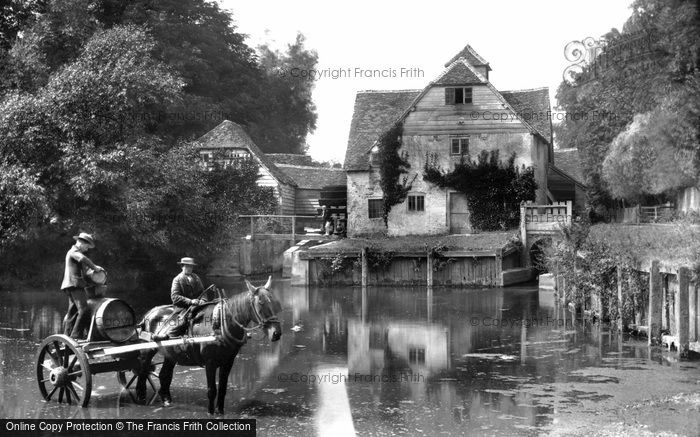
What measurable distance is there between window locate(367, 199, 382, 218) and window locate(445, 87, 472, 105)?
6982 mm

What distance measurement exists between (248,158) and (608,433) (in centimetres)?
4188

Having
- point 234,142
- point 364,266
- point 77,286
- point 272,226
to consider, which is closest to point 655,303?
point 77,286

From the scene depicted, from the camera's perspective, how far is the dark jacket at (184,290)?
1287 centimetres

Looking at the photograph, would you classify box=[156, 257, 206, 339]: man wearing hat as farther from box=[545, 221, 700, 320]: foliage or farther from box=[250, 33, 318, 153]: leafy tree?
box=[250, 33, 318, 153]: leafy tree

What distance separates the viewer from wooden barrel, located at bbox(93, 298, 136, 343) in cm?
1260

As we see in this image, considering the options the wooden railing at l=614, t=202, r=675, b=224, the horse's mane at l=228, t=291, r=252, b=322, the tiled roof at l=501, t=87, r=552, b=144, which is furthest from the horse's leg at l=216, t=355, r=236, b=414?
the wooden railing at l=614, t=202, r=675, b=224

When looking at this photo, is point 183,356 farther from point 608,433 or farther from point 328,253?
point 328,253

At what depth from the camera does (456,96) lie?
44.2 m

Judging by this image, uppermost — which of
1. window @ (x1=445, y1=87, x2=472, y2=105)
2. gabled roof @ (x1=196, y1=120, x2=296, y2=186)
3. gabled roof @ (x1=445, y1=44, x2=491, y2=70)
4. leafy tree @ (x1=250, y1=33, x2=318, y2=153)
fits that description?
leafy tree @ (x1=250, y1=33, x2=318, y2=153)

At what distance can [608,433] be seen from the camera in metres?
10.9

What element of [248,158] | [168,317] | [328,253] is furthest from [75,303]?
[248,158]

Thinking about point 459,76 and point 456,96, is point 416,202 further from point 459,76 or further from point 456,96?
point 459,76

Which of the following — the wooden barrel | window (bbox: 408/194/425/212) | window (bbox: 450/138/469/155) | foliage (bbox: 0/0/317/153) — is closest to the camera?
the wooden barrel

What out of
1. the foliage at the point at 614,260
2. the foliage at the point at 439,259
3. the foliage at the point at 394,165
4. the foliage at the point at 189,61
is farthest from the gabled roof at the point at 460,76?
the foliage at the point at 614,260
